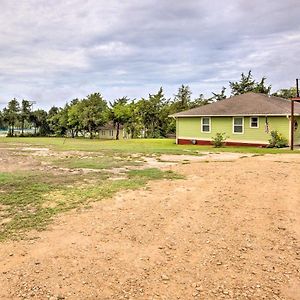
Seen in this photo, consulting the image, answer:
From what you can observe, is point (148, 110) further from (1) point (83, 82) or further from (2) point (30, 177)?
(2) point (30, 177)

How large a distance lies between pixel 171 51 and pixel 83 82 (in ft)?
67.8

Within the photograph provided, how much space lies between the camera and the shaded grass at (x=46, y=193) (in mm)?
5961

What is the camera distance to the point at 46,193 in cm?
809

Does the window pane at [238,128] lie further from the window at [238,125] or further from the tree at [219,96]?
the tree at [219,96]

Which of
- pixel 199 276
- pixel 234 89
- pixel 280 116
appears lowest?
pixel 199 276

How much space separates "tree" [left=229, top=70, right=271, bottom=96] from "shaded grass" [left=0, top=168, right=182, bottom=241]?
3882 cm

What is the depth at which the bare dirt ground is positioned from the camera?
3748 mm

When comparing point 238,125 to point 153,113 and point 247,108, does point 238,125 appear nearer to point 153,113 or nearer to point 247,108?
point 247,108

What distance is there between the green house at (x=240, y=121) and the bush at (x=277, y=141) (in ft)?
0.95

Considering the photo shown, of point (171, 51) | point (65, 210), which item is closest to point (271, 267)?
point (65, 210)

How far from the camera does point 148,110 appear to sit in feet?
132

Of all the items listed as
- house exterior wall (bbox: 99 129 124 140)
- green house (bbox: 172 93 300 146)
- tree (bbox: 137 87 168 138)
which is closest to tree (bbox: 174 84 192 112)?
tree (bbox: 137 87 168 138)

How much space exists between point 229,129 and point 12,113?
1515 inches

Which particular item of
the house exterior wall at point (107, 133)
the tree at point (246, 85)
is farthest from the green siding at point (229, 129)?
the house exterior wall at point (107, 133)
